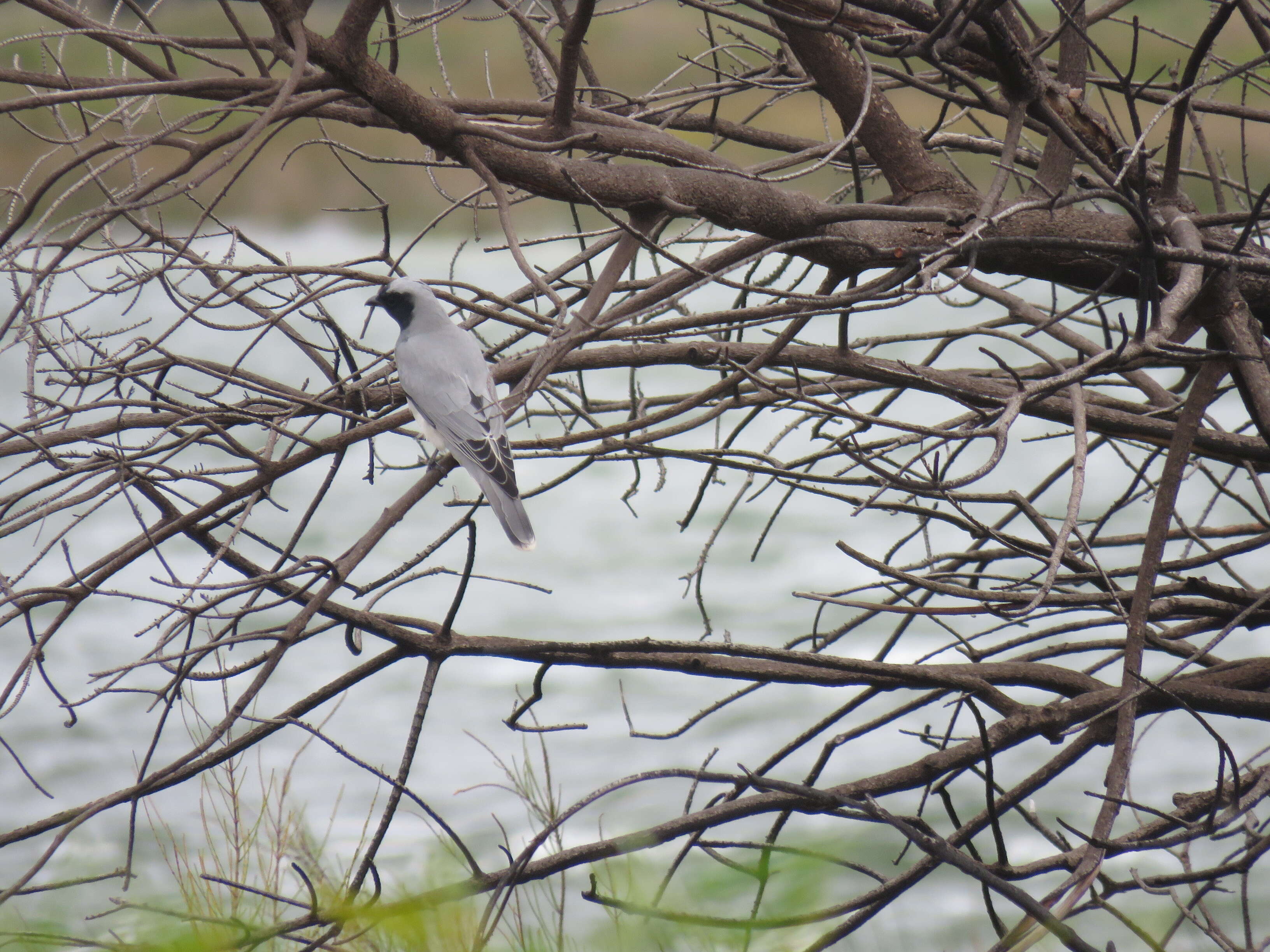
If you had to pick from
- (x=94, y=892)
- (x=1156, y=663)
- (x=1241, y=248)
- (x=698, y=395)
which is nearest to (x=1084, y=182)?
(x=1241, y=248)

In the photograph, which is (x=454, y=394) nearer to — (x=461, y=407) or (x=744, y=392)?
(x=461, y=407)

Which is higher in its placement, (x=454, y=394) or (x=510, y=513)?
(x=454, y=394)

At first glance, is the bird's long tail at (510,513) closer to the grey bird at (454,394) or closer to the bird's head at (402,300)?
the grey bird at (454,394)

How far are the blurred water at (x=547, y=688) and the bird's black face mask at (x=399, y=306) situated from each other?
128 cm

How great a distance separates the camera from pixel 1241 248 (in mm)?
1674

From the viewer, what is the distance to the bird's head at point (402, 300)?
3182mm

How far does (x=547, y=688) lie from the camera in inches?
251

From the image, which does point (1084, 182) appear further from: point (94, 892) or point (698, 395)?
point (94, 892)

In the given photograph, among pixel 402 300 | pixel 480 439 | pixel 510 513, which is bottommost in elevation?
pixel 510 513

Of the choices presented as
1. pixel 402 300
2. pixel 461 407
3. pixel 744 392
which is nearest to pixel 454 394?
pixel 461 407

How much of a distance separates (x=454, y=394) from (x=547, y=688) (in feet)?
11.8

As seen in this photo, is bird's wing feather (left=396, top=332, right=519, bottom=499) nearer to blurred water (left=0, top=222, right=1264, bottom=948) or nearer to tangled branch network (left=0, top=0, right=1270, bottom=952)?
tangled branch network (left=0, top=0, right=1270, bottom=952)

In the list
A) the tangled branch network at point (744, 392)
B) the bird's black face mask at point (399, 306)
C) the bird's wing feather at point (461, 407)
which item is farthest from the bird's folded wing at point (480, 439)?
the bird's black face mask at point (399, 306)

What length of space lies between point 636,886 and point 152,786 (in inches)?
28.5
